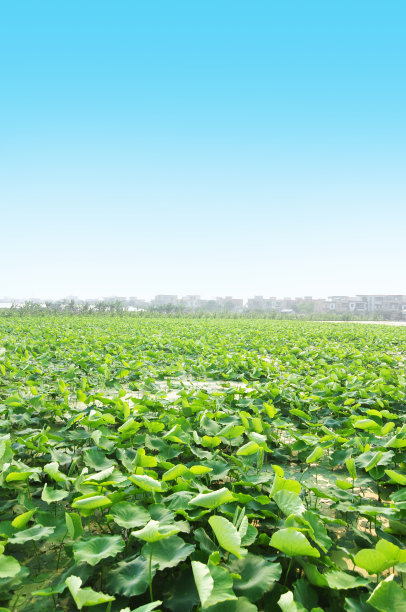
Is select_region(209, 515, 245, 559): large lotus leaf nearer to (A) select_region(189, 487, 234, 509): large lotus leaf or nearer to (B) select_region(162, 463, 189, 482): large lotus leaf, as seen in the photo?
(A) select_region(189, 487, 234, 509): large lotus leaf

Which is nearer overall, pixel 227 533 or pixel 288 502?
pixel 227 533

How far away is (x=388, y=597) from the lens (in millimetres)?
917

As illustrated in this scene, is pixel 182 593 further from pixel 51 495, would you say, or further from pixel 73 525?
pixel 51 495

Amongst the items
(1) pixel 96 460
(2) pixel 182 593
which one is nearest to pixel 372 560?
(2) pixel 182 593

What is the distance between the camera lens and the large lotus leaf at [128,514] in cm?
125

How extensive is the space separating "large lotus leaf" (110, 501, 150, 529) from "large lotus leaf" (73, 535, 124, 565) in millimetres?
68

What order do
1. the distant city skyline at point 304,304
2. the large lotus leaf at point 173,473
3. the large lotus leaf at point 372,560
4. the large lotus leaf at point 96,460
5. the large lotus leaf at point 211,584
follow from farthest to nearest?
the distant city skyline at point 304,304, the large lotus leaf at point 96,460, the large lotus leaf at point 173,473, the large lotus leaf at point 372,560, the large lotus leaf at point 211,584

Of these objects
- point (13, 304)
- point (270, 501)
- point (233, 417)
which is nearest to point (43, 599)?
point (270, 501)

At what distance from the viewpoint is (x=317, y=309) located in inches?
3418

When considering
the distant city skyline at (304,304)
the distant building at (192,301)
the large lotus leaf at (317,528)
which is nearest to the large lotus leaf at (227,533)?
the large lotus leaf at (317,528)

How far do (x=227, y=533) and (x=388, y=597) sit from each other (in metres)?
0.44

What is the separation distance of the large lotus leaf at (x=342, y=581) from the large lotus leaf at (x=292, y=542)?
10 centimetres

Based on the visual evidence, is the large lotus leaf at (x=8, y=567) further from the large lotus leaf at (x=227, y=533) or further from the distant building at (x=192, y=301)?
the distant building at (x=192, y=301)

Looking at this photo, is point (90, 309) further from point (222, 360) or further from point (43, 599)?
point (43, 599)
